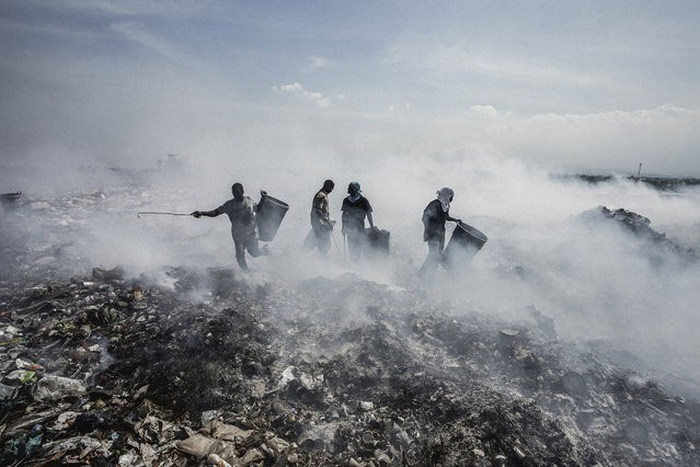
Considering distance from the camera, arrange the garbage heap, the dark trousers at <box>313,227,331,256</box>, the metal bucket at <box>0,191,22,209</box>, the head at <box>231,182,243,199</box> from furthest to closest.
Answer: the metal bucket at <box>0,191,22,209</box> → the dark trousers at <box>313,227,331,256</box> → the head at <box>231,182,243,199</box> → the garbage heap

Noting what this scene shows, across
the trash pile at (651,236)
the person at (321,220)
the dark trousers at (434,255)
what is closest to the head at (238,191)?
the person at (321,220)

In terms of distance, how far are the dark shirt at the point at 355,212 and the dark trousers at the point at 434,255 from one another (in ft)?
4.14

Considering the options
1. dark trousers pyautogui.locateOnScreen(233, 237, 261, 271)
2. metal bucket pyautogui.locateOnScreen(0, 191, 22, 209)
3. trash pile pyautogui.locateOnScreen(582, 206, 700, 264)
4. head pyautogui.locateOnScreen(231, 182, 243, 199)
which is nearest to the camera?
head pyautogui.locateOnScreen(231, 182, 243, 199)

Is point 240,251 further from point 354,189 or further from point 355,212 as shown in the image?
point 354,189

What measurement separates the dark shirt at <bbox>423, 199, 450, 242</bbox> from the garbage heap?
1.44 meters

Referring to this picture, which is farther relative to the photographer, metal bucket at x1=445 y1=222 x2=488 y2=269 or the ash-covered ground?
metal bucket at x1=445 y1=222 x2=488 y2=269

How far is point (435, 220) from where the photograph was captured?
19.4 ft

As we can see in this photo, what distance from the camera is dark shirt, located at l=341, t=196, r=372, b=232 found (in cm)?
628

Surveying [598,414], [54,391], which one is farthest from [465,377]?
[54,391]

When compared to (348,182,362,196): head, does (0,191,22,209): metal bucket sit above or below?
below

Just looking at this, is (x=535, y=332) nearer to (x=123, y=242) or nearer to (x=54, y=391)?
(x=54, y=391)

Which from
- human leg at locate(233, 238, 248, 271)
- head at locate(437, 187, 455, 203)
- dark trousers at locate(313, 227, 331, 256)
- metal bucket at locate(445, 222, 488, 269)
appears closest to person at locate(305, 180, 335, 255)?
dark trousers at locate(313, 227, 331, 256)

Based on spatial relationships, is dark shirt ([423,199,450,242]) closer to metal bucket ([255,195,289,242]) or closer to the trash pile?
metal bucket ([255,195,289,242])

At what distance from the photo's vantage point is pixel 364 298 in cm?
546
